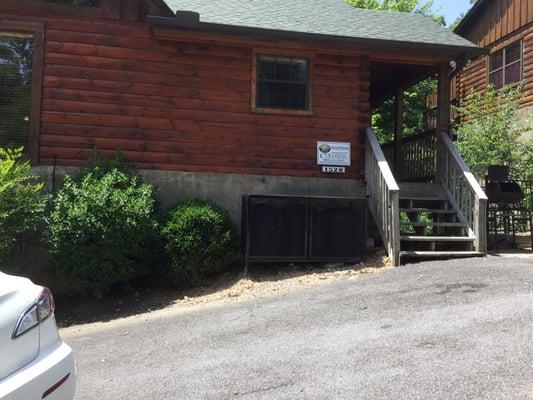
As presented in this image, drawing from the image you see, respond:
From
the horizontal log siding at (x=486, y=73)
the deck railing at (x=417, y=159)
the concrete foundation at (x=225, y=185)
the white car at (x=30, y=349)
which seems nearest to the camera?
the white car at (x=30, y=349)

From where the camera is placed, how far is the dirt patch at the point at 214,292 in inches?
301

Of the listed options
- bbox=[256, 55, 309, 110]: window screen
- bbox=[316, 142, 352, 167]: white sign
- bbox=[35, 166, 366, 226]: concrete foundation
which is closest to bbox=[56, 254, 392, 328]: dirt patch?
bbox=[35, 166, 366, 226]: concrete foundation

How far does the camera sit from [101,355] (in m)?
5.41

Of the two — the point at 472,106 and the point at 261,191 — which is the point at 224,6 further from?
the point at 472,106

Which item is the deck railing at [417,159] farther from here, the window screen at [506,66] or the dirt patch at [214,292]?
the window screen at [506,66]

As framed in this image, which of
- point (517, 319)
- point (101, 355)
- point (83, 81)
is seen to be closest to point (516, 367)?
point (517, 319)

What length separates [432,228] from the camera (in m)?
10.0

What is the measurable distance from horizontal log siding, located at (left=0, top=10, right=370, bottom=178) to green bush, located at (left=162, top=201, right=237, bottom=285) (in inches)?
62.4

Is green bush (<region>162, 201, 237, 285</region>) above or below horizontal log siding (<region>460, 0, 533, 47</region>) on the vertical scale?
below

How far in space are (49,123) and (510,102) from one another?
9.90 meters

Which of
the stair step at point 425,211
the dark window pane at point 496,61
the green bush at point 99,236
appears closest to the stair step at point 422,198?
the stair step at point 425,211

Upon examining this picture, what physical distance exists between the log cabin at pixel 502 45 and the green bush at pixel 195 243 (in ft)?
30.7

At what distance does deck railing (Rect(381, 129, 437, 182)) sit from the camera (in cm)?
1095

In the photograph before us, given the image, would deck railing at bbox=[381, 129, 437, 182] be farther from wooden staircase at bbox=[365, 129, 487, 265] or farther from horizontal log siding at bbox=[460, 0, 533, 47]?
horizontal log siding at bbox=[460, 0, 533, 47]
